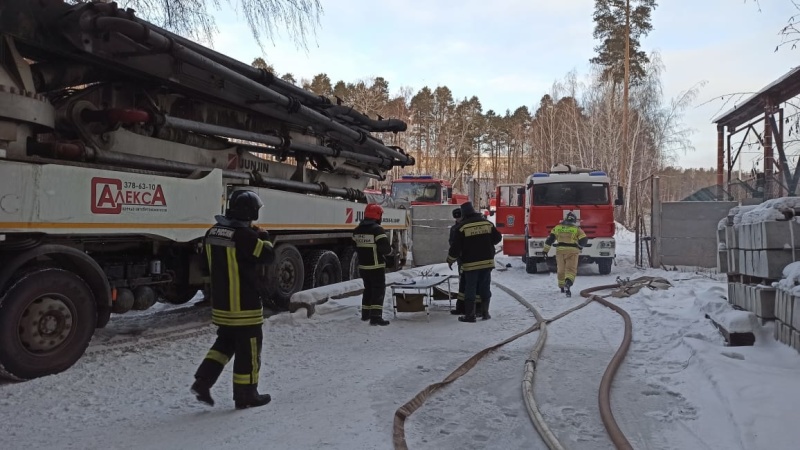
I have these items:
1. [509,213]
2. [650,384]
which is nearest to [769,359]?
[650,384]

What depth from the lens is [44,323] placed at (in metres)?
4.92

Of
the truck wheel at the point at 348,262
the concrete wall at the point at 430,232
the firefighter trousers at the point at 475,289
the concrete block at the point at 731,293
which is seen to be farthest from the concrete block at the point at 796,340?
the concrete wall at the point at 430,232

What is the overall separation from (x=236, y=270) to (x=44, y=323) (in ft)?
6.72

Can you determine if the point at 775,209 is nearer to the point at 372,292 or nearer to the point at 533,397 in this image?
the point at 533,397

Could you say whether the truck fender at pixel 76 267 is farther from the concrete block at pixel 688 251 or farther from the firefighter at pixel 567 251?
the concrete block at pixel 688 251

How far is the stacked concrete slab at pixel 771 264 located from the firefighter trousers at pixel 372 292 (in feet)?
13.4

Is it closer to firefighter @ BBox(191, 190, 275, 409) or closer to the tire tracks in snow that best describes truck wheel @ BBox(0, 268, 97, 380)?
firefighter @ BBox(191, 190, 275, 409)

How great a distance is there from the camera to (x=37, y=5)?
4984 millimetres

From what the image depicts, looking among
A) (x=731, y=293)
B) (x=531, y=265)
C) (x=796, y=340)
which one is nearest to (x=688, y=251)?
(x=531, y=265)

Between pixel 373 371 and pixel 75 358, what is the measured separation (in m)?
2.60

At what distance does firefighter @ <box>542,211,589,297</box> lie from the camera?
10.6 metres

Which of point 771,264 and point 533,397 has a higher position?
point 771,264

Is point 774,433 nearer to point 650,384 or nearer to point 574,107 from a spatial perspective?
point 650,384

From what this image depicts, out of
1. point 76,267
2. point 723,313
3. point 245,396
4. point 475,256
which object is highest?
point 76,267
